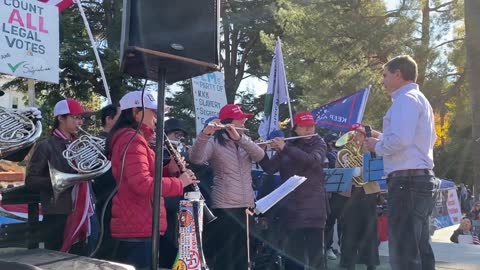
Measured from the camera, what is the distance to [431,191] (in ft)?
13.3

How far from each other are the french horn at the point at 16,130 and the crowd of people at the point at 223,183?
0.39m

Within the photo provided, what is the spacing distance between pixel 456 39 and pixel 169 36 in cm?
1536

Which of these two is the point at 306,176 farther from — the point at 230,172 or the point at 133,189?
the point at 133,189

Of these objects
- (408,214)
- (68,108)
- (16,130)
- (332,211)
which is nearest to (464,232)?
(332,211)

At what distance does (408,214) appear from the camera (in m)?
4.00

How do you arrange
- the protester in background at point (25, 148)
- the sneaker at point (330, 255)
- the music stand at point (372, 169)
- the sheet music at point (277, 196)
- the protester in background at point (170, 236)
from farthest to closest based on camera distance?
the sneaker at point (330, 255)
the music stand at point (372, 169)
the sheet music at point (277, 196)
the protester in background at point (170, 236)
the protester in background at point (25, 148)

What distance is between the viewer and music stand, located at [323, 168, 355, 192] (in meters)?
6.57

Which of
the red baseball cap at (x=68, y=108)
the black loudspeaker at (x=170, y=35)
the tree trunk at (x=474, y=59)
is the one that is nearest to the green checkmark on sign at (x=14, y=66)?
the red baseball cap at (x=68, y=108)

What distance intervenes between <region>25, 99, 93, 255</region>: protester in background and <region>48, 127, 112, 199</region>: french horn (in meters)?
0.11

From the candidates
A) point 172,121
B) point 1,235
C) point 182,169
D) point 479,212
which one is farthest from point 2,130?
point 479,212

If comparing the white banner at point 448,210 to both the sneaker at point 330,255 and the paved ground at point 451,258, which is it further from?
the sneaker at point 330,255

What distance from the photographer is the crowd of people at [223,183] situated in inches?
140

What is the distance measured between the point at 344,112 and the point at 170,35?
5882 mm

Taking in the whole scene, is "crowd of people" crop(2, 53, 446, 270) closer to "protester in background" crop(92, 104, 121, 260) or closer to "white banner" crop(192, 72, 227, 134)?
"protester in background" crop(92, 104, 121, 260)
